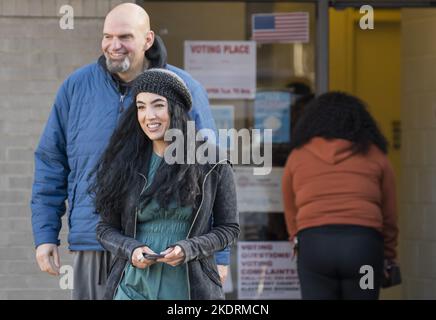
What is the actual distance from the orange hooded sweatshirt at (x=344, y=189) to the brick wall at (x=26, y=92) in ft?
5.79

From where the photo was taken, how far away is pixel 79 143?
5.02 metres

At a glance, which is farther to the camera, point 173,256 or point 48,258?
point 48,258

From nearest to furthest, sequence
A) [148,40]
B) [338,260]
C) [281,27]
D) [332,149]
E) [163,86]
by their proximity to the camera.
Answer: [163,86] < [148,40] < [338,260] < [332,149] < [281,27]

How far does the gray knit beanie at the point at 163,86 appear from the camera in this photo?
438 centimetres

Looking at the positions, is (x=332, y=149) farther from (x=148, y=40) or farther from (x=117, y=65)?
(x=117, y=65)

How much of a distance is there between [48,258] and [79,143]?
22.2 inches

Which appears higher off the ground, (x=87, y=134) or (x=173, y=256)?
(x=87, y=134)

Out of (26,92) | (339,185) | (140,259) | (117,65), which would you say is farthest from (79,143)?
(26,92)

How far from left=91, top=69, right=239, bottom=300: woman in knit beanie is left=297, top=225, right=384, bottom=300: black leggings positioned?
4.31 feet

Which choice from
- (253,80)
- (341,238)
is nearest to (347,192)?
(341,238)

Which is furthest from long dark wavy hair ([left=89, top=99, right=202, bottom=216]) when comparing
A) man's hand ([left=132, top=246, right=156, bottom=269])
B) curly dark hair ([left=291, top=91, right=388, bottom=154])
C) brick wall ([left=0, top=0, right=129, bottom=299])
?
brick wall ([left=0, top=0, right=129, bottom=299])

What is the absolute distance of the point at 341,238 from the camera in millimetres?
5680

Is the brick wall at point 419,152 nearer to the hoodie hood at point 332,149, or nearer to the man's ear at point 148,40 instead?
the hoodie hood at point 332,149
